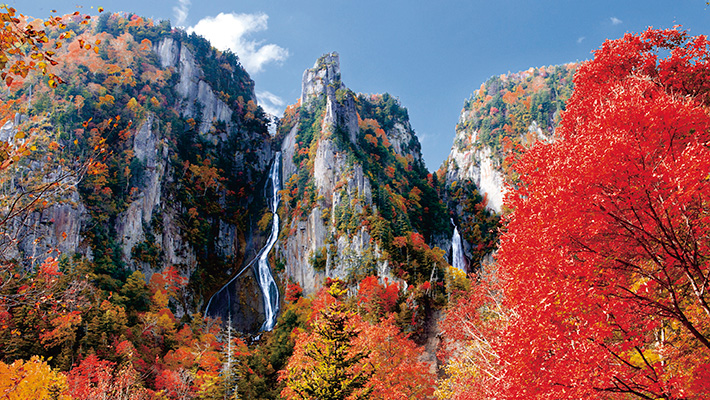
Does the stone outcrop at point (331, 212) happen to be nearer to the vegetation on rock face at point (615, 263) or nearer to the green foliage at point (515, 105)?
the vegetation on rock face at point (615, 263)

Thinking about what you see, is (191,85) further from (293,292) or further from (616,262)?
(616,262)

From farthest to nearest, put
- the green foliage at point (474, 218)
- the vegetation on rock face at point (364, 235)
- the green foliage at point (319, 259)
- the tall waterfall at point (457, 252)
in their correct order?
the green foliage at point (474, 218) → the tall waterfall at point (457, 252) → the green foliage at point (319, 259) → the vegetation on rock face at point (364, 235)

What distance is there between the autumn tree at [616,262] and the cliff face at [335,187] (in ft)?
107

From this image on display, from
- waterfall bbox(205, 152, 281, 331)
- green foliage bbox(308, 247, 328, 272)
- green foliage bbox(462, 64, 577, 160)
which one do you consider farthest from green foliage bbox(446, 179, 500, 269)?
waterfall bbox(205, 152, 281, 331)

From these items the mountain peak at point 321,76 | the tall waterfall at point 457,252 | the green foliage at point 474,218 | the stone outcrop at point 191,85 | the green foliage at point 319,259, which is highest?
the mountain peak at point 321,76

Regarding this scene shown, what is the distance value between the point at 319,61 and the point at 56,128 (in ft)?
181

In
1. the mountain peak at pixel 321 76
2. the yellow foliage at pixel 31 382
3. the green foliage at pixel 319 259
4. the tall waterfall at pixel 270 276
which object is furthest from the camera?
the mountain peak at pixel 321 76

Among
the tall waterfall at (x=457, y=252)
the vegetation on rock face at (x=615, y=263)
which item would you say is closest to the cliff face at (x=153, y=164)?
the vegetation on rock face at (x=615, y=263)

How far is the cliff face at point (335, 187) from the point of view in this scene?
1781 inches

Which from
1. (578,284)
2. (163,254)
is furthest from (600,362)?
(163,254)

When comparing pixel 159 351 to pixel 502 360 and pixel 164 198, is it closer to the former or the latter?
pixel 164 198

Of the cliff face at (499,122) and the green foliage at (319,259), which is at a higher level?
the cliff face at (499,122)

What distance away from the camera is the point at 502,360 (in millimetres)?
6652

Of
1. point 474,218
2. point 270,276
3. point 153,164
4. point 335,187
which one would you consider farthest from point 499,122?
point 153,164
